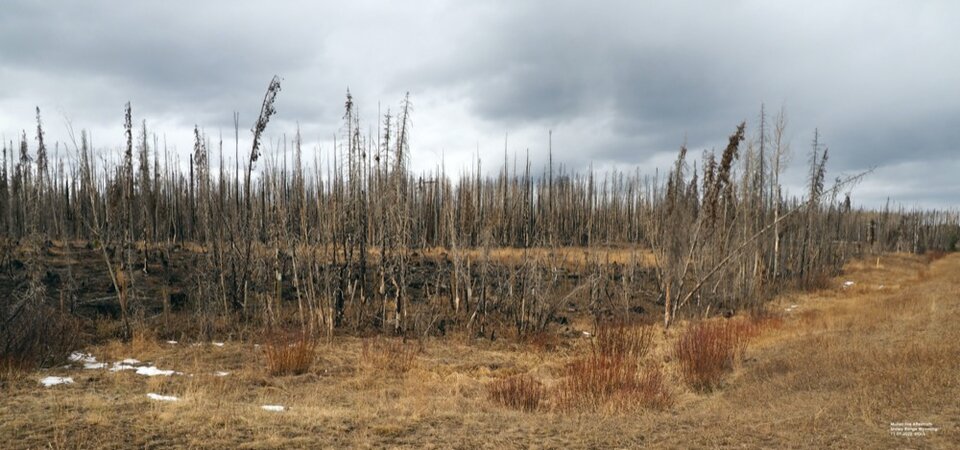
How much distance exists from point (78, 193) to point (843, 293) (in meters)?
36.3

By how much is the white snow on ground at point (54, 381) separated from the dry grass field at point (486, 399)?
120mm

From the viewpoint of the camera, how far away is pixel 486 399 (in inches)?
354

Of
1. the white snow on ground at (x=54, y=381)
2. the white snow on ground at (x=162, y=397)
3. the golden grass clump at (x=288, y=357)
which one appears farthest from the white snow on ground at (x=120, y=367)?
the white snow on ground at (x=162, y=397)

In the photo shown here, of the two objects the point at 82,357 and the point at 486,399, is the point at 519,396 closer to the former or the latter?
the point at 486,399

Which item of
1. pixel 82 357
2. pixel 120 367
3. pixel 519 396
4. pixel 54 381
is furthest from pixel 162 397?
pixel 519 396

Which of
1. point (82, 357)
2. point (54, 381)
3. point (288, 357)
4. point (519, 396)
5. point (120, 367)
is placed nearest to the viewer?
point (519, 396)

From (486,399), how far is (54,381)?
653cm

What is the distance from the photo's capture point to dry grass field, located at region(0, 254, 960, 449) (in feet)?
20.7

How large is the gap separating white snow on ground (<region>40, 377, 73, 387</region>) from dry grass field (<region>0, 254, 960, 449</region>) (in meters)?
0.12

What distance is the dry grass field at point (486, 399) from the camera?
631 centimetres

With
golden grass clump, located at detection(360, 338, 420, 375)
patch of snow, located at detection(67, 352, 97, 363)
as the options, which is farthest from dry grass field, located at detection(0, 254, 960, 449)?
patch of snow, located at detection(67, 352, 97, 363)

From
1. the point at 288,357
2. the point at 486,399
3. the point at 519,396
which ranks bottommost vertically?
the point at 486,399

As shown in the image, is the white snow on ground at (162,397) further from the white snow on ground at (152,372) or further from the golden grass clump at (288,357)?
the golden grass clump at (288,357)

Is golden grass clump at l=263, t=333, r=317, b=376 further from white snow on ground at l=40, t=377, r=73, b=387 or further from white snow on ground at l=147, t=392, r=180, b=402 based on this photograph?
white snow on ground at l=40, t=377, r=73, b=387
